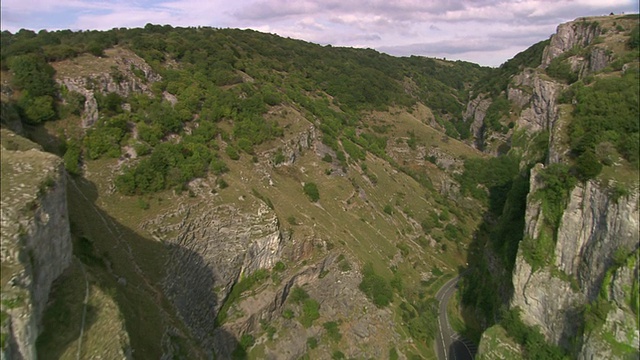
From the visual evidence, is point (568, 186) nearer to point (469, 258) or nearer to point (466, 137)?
point (469, 258)

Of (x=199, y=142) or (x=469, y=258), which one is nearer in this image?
(x=199, y=142)

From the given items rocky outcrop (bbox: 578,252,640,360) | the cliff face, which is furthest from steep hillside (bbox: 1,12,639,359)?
the cliff face

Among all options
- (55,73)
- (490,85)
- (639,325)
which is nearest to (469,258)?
(639,325)

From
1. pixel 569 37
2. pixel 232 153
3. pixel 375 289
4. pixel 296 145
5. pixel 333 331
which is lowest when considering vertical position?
pixel 333 331

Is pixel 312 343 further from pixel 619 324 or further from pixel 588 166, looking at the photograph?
pixel 588 166

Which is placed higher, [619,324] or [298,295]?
[619,324]

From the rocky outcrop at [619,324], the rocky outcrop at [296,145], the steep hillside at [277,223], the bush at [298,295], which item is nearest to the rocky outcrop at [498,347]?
the steep hillside at [277,223]

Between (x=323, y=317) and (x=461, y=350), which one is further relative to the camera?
(x=461, y=350)

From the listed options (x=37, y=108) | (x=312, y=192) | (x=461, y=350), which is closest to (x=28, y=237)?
(x=37, y=108)
